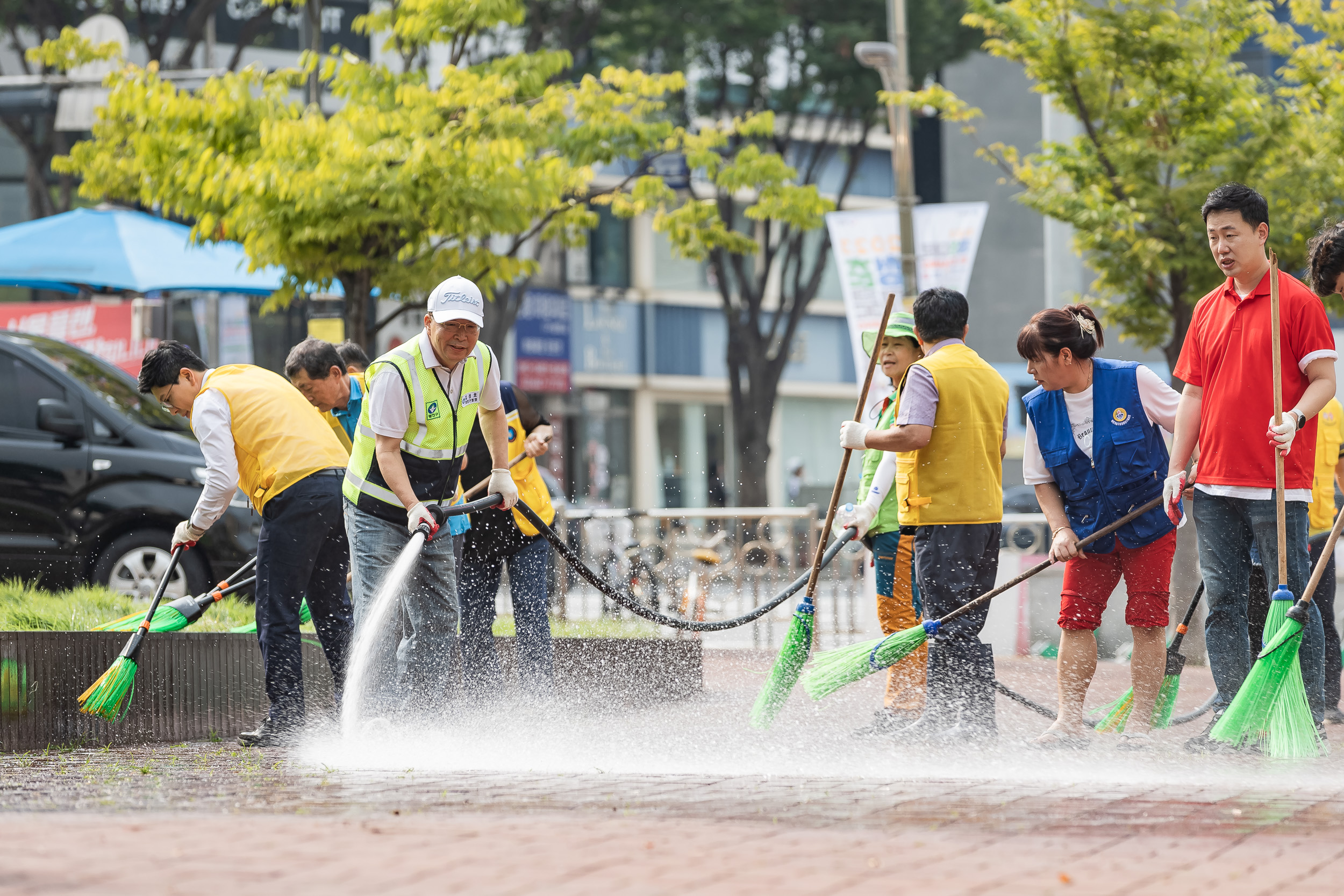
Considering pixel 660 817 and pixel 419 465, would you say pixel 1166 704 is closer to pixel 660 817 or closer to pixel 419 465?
pixel 660 817

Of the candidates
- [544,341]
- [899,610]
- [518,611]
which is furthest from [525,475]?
[544,341]

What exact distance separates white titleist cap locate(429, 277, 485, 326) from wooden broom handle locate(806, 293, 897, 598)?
1531 millimetres

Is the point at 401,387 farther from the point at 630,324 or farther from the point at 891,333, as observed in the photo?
the point at 630,324

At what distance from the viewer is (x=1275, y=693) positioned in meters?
5.55

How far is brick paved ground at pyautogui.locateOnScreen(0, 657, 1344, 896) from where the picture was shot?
3748 millimetres

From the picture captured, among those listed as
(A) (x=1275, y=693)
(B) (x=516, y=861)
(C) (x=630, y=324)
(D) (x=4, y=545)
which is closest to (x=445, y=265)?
(D) (x=4, y=545)

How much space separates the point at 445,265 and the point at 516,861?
1000 centimetres

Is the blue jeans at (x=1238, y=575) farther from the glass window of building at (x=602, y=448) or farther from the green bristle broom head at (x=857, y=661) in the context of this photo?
the glass window of building at (x=602, y=448)

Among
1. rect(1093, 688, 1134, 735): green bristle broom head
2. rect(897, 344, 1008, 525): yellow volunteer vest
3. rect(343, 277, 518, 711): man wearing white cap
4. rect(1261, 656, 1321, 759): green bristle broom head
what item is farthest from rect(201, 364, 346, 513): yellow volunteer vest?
rect(1261, 656, 1321, 759): green bristle broom head

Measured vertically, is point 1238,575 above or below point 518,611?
above

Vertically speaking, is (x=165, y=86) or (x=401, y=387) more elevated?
(x=165, y=86)

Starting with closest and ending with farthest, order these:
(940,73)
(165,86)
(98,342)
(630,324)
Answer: (165,86)
(98,342)
(940,73)
(630,324)

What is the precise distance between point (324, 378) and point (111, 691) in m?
1.73

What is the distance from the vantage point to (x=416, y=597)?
6633mm
